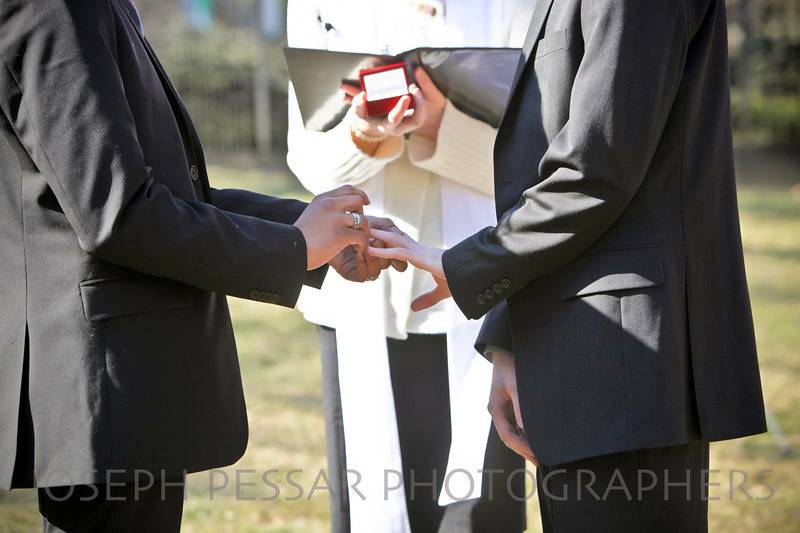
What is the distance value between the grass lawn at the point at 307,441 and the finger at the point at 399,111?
6.83 ft

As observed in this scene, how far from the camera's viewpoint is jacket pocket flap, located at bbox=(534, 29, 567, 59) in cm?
223

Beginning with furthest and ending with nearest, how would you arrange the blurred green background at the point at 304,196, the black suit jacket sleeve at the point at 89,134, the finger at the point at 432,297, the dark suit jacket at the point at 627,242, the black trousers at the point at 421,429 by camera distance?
the blurred green background at the point at 304,196 < the black trousers at the point at 421,429 < the finger at the point at 432,297 < the dark suit jacket at the point at 627,242 < the black suit jacket sleeve at the point at 89,134

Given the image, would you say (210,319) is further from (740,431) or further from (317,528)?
(317,528)

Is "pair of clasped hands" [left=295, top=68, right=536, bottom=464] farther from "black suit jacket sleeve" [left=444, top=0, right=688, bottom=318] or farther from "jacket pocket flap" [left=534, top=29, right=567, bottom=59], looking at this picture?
"jacket pocket flap" [left=534, top=29, right=567, bottom=59]

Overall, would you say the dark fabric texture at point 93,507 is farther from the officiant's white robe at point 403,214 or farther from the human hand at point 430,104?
the human hand at point 430,104

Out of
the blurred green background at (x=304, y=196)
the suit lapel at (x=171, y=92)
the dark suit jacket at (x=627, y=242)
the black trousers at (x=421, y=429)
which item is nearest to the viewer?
the dark suit jacket at (x=627, y=242)

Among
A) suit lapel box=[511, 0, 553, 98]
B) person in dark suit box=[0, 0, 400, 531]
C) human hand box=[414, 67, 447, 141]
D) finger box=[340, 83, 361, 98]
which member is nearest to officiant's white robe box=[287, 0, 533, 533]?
human hand box=[414, 67, 447, 141]

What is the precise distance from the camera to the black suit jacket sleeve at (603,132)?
6.91 feet

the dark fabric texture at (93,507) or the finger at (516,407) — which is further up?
the finger at (516,407)

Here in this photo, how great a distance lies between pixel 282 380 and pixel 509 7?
14.7 feet

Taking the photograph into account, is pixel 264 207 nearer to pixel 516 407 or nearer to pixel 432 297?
pixel 432 297

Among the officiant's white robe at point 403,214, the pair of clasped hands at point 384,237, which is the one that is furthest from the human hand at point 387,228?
the officiant's white robe at point 403,214

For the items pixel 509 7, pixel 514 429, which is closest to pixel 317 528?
pixel 514 429

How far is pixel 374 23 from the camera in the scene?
314cm
